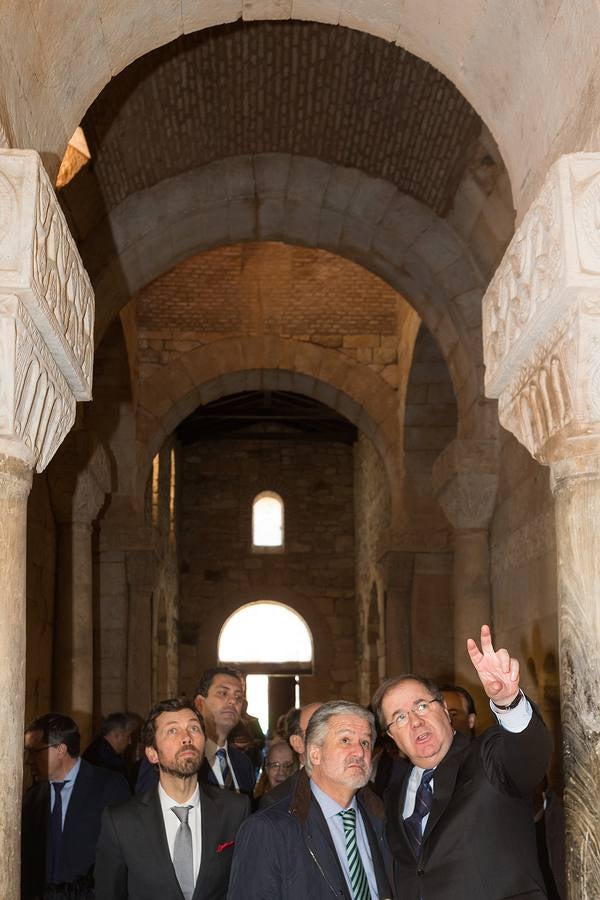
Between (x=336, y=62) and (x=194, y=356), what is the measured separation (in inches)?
227

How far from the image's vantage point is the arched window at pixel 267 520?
19547 millimetres

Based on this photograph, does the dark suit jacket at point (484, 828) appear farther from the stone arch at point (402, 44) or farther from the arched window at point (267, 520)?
the arched window at point (267, 520)

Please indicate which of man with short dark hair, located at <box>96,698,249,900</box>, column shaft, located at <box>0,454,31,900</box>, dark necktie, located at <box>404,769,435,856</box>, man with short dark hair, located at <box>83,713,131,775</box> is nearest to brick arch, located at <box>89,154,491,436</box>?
man with short dark hair, located at <box>83,713,131,775</box>

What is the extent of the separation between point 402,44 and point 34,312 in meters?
2.18

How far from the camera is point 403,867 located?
2809mm

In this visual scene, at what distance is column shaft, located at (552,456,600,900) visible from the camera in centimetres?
305

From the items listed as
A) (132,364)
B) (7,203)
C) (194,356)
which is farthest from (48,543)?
(7,203)

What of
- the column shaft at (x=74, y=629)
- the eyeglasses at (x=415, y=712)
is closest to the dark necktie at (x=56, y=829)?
the eyeglasses at (x=415, y=712)

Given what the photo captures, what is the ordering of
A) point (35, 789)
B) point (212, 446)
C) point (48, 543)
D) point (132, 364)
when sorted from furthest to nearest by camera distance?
point (212, 446), point (132, 364), point (48, 543), point (35, 789)

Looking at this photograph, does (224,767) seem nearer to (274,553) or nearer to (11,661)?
(11,661)

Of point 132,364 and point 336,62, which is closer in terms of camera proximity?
point 336,62

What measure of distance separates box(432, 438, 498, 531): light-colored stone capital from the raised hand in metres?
5.53

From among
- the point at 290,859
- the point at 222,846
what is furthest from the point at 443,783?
the point at 222,846

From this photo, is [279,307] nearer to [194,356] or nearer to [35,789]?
[194,356]
